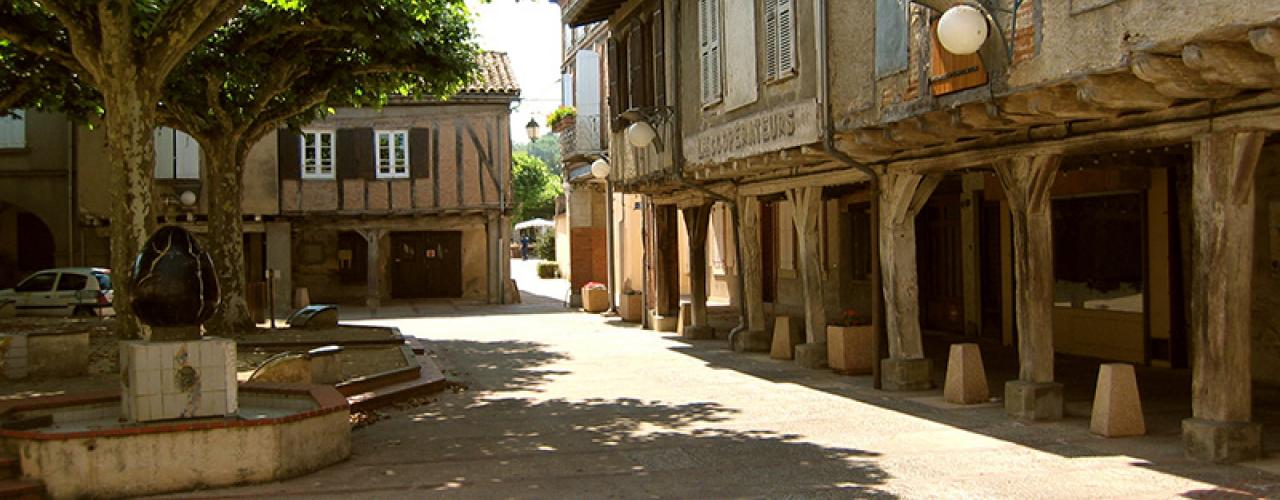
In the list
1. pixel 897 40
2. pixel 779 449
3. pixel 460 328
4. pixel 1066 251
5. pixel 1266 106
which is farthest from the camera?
pixel 460 328

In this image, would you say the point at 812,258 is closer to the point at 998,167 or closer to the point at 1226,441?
the point at 998,167

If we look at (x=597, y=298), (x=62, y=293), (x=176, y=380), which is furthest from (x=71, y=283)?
(x=176, y=380)

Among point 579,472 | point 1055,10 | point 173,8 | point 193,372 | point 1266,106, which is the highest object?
point 173,8

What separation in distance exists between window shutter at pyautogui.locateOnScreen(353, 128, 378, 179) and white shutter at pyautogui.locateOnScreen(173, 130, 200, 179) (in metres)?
3.67

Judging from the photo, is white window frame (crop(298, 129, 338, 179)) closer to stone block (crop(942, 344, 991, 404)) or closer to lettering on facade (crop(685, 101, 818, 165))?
lettering on facade (crop(685, 101, 818, 165))

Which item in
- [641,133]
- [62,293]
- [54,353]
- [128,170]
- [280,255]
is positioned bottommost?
[54,353]

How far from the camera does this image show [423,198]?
2941 cm

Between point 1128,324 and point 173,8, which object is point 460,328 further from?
point 1128,324

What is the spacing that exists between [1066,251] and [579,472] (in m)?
9.08

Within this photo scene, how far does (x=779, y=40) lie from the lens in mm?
12633

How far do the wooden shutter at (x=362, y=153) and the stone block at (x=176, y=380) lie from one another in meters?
21.9

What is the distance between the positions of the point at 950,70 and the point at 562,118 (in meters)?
18.3

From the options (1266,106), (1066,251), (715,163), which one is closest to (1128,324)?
(1066,251)

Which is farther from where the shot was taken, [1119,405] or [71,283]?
[71,283]
